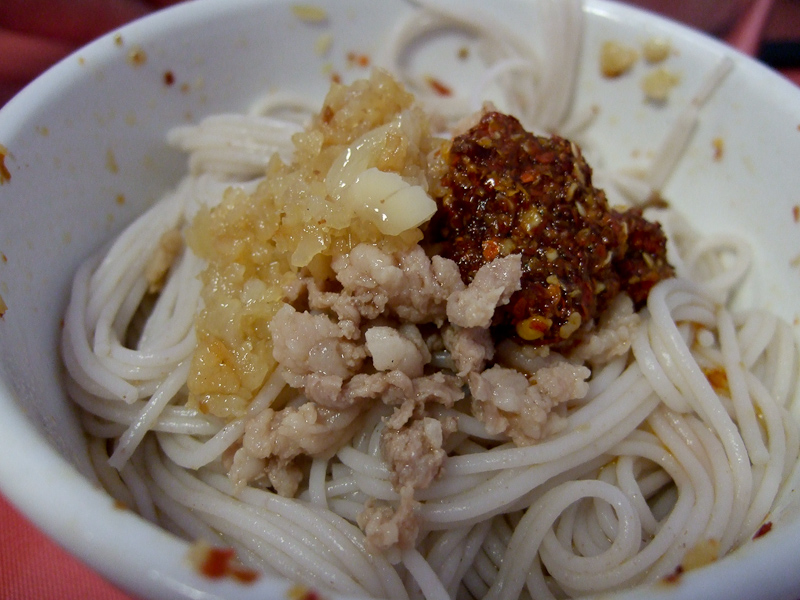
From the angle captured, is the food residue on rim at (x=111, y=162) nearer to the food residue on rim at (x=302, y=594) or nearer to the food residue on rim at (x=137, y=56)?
the food residue on rim at (x=137, y=56)

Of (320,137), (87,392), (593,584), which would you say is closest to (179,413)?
(87,392)

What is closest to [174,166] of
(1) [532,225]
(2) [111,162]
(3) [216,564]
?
(2) [111,162]

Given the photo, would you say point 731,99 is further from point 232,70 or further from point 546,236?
point 232,70

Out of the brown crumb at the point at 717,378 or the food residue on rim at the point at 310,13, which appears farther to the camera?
the food residue on rim at the point at 310,13

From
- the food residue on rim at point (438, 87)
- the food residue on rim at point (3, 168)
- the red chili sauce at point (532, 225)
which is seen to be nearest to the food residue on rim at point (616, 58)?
the food residue on rim at point (438, 87)

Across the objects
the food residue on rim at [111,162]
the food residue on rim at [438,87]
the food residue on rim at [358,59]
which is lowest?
the food residue on rim at [111,162]

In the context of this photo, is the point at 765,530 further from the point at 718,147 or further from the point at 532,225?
the point at 718,147
